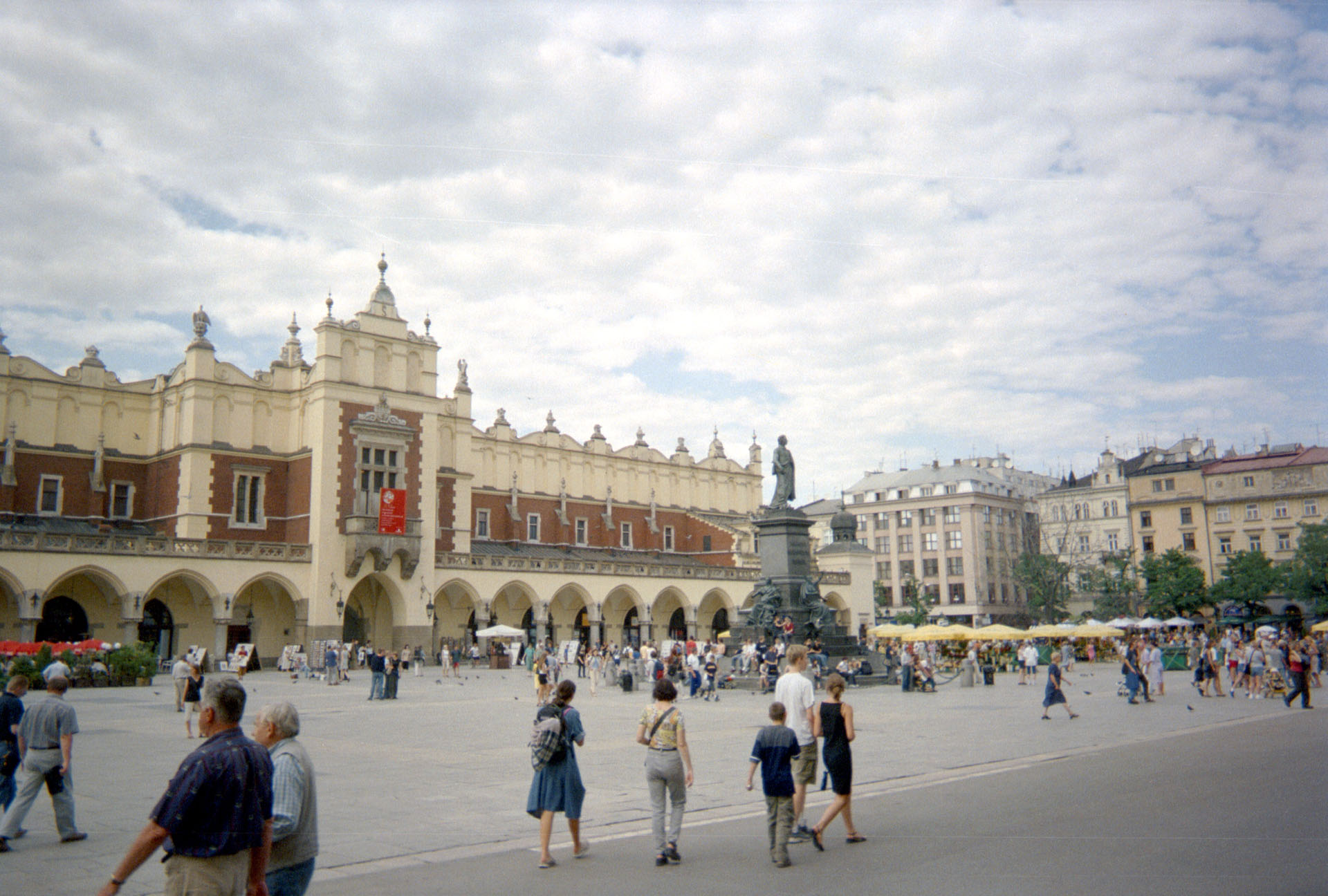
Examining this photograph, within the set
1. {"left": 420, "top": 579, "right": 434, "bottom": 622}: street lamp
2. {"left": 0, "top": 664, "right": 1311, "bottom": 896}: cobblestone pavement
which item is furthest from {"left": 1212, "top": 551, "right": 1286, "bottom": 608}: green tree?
{"left": 420, "top": 579, "right": 434, "bottom": 622}: street lamp

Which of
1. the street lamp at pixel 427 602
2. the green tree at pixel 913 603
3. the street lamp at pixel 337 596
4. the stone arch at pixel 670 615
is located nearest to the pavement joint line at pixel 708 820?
the street lamp at pixel 337 596

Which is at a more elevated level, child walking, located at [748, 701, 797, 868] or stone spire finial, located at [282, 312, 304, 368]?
stone spire finial, located at [282, 312, 304, 368]

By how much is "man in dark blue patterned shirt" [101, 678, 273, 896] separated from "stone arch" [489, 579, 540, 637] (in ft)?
159

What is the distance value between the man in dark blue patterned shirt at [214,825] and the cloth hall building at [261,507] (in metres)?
35.4

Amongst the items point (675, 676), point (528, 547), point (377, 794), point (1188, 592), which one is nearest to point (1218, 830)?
point (377, 794)

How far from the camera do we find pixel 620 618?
57.8 m

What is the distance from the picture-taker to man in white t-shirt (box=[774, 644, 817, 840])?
357 inches

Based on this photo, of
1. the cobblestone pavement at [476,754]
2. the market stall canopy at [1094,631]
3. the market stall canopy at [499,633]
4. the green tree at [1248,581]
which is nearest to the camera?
the cobblestone pavement at [476,754]

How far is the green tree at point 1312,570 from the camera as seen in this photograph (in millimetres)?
54438

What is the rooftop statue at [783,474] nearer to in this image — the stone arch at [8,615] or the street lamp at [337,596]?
the street lamp at [337,596]

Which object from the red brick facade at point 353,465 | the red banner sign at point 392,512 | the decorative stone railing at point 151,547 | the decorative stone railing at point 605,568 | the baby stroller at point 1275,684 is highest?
the red brick facade at point 353,465

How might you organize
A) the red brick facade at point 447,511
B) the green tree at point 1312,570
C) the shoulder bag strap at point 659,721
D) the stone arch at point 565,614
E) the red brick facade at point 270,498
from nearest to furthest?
the shoulder bag strap at point 659,721, the red brick facade at point 270,498, the red brick facade at point 447,511, the green tree at point 1312,570, the stone arch at point 565,614

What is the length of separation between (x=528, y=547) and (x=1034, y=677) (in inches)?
1158

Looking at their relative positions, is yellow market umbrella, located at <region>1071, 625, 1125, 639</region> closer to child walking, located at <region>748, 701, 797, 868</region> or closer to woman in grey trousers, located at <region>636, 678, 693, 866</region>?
child walking, located at <region>748, 701, 797, 868</region>
